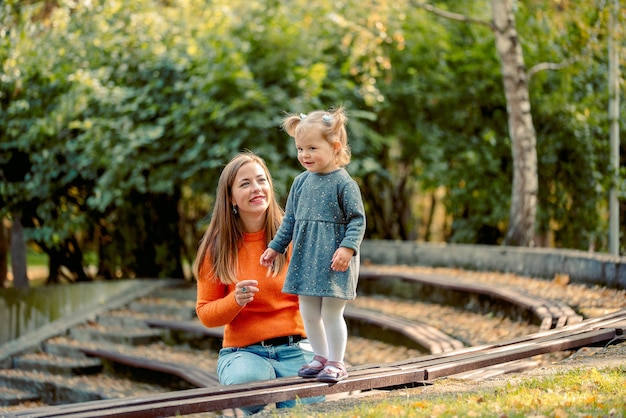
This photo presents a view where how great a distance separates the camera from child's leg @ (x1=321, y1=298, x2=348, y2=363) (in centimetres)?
410

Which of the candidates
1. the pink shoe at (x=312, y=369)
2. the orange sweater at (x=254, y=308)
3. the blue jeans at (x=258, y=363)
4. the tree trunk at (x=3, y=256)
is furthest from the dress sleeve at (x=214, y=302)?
the tree trunk at (x=3, y=256)

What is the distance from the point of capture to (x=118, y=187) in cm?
1154

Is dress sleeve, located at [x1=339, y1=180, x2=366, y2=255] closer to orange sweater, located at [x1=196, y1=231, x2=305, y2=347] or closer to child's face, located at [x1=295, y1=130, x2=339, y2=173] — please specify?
child's face, located at [x1=295, y1=130, x2=339, y2=173]

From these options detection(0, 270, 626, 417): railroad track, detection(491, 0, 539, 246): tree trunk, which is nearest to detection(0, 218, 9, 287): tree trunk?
detection(0, 270, 626, 417): railroad track

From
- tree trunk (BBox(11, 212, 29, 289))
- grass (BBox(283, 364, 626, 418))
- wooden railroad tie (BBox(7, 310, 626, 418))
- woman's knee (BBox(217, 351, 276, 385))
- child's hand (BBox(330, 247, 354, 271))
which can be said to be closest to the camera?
grass (BBox(283, 364, 626, 418))

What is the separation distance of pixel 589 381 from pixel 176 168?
26.5 ft


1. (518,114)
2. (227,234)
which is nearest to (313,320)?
(227,234)

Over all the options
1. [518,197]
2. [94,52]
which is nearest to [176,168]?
[94,52]

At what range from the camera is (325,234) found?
13.4ft

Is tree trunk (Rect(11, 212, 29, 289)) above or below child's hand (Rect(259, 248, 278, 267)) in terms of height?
below

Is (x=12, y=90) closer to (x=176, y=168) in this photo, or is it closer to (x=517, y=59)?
(x=176, y=168)

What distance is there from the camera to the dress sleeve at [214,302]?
13.9 feet

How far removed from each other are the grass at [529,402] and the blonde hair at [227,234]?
0.86m

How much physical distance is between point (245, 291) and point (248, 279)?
0.29 m
